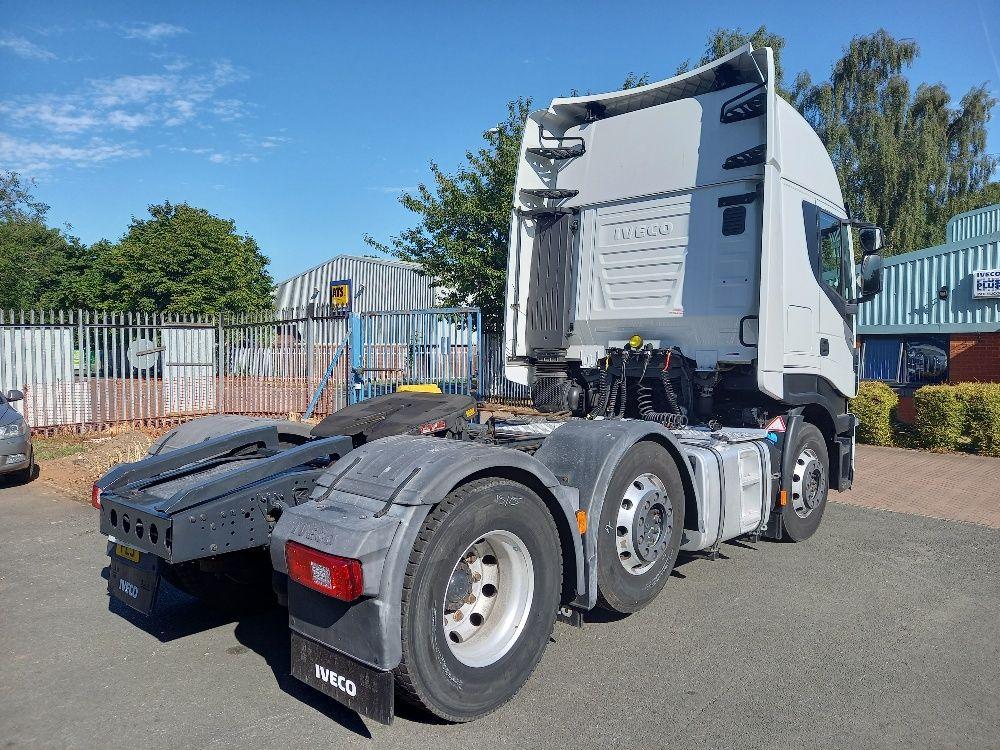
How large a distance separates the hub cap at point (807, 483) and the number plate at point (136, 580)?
4.90m

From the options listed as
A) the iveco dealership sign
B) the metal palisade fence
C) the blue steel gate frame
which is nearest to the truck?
the metal palisade fence

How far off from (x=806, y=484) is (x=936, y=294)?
1331 centimetres

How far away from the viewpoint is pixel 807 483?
6.55m

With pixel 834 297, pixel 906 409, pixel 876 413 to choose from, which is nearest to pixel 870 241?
pixel 834 297

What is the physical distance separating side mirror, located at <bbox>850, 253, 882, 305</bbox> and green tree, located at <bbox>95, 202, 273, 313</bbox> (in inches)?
1152

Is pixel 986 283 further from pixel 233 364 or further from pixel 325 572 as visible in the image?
pixel 325 572

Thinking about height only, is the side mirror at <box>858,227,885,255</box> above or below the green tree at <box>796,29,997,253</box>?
below

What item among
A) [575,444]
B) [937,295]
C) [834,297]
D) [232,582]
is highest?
[937,295]

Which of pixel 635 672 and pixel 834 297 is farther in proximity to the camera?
pixel 834 297

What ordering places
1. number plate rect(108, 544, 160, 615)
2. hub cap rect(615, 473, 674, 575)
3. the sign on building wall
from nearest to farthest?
number plate rect(108, 544, 160, 615) → hub cap rect(615, 473, 674, 575) → the sign on building wall

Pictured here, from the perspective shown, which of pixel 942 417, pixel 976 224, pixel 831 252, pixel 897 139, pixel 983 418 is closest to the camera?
pixel 831 252

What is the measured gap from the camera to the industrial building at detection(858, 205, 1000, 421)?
1606 centimetres

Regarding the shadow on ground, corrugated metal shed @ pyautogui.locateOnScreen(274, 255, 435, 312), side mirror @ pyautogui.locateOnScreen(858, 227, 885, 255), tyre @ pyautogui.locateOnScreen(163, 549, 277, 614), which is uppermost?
corrugated metal shed @ pyautogui.locateOnScreen(274, 255, 435, 312)

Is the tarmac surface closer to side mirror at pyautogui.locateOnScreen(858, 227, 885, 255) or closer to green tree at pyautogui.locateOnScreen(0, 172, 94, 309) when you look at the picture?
side mirror at pyautogui.locateOnScreen(858, 227, 885, 255)
